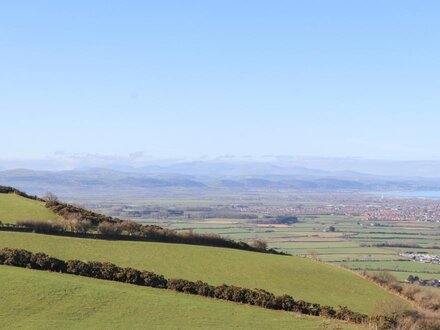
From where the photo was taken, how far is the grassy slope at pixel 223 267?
1620 inches

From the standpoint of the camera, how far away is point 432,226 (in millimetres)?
→ 177375

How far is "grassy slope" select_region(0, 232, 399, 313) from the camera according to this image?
41.1 m

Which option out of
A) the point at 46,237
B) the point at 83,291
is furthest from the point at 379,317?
the point at 46,237

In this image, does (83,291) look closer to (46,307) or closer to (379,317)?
(46,307)

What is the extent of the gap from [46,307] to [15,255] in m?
8.76

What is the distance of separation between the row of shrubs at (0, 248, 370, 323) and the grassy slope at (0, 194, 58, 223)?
1606 centimetres

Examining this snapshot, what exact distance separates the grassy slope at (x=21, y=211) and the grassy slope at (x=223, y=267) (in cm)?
723

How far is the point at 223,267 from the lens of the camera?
45.2 metres

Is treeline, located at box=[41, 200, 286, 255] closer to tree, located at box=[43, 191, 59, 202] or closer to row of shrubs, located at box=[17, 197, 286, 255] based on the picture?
row of shrubs, located at box=[17, 197, 286, 255]

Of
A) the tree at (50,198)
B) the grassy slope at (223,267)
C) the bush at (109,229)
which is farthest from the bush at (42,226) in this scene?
the tree at (50,198)

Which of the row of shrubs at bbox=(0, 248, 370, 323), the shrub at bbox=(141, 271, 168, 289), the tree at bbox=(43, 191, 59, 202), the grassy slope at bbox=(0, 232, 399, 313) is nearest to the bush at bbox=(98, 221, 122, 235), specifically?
the grassy slope at bbox=(0, 232, 399, 313)

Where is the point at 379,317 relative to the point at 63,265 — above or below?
below

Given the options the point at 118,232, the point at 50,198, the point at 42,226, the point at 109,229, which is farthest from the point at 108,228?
the point at 50,198

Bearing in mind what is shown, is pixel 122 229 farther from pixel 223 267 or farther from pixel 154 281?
pixel 154 281
